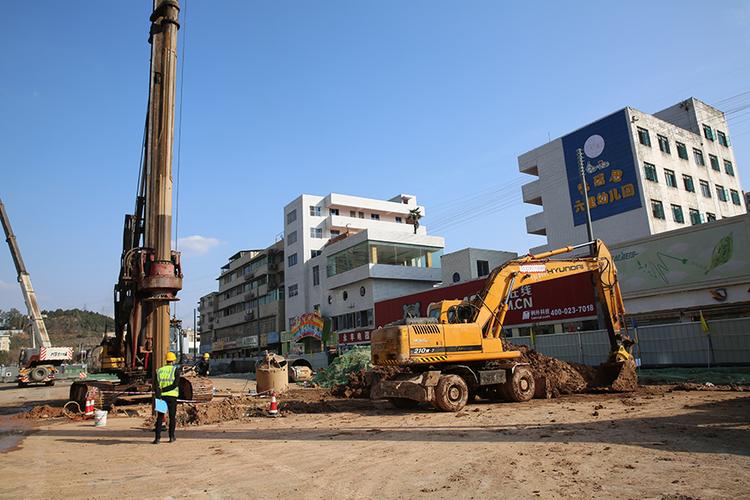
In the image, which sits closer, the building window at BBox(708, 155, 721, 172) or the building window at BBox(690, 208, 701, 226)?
the building window at BBox(690, 208, 701, 226)

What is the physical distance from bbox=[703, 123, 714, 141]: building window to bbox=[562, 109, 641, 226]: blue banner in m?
14.0

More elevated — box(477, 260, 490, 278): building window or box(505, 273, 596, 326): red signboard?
box(477, 260, 490, 278): building window

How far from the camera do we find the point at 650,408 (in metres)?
11.7

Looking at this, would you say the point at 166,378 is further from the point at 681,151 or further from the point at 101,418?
the point at 681,151

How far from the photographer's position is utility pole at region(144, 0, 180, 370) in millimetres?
14172

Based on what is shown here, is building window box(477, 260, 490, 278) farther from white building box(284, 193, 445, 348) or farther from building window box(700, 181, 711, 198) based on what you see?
building window box(700, 181, 711, 198)

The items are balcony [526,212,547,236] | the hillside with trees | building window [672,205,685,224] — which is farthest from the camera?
the hillside with trees

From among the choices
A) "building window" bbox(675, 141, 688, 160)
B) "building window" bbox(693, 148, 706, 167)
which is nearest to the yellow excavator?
"building window" bbox(675, 141, 688, 160)

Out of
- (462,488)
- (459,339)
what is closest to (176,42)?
(459,339)

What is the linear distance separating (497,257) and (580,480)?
40.4 m

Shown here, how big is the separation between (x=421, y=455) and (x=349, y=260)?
4508cm

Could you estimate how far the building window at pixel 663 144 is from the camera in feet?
131

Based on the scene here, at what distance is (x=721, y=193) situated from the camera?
1794 inches

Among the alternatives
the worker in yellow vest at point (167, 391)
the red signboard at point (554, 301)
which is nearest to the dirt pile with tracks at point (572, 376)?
the worker in yellow vest at point (167, 391)
